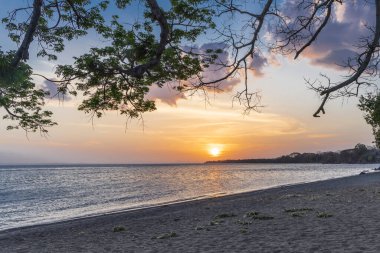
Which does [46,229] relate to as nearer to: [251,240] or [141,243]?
[141,243]

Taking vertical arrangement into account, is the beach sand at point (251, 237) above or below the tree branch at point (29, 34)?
below

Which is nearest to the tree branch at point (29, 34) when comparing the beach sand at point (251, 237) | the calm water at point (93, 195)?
the beach sand at point (251, 237)

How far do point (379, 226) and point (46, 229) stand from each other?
1774cm

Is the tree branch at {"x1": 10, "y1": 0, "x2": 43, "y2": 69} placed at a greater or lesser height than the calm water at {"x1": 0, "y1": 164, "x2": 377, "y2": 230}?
greater

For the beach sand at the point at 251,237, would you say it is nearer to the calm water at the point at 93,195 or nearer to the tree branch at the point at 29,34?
the tree branch at the point at 29,34

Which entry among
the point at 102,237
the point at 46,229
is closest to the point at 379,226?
the point at 102,237

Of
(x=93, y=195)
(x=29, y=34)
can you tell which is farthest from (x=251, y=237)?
(x=93, y=195)

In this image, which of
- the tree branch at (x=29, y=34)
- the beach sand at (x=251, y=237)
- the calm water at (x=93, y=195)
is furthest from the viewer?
the calm water at (x=93, y=195)

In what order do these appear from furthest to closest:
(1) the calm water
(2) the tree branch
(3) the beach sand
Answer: (1) the calm water
(3) the beach sand
(2) the tree branch

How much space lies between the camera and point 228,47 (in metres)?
6.29

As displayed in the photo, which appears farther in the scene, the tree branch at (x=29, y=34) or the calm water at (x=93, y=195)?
the calm water at (x=93, y=195)

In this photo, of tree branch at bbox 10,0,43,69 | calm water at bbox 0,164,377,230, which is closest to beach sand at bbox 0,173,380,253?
tree branch at bbox 10,0,43,69

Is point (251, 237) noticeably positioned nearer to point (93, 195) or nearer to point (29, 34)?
point (29, 34)

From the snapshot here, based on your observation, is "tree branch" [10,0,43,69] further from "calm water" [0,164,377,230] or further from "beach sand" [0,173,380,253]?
"calm water" [0,164,377,230]
